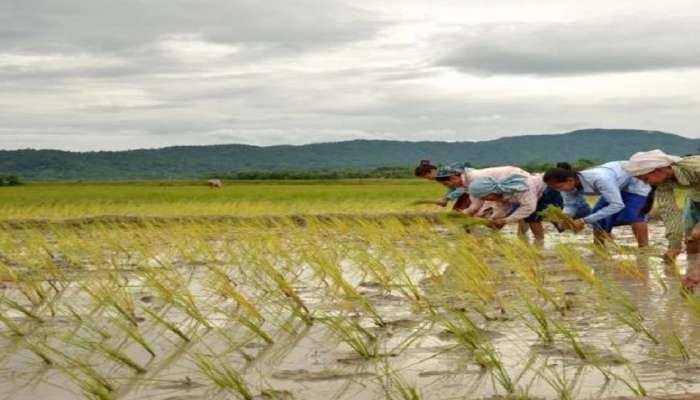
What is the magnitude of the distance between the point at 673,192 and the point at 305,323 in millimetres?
2272

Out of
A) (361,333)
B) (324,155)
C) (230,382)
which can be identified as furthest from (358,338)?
(324,155)

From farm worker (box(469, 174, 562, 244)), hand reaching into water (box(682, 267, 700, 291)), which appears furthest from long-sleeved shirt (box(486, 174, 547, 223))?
hand reaching into water (box(682, 267, 700, 291))

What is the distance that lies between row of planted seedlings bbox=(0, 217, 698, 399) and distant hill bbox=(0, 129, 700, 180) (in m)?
78.2

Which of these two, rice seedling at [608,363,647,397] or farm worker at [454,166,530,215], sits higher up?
farm worker at [454,166,530,215]

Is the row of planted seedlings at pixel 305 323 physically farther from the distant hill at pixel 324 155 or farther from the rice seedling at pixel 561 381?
the distant hill at pixel 324 155

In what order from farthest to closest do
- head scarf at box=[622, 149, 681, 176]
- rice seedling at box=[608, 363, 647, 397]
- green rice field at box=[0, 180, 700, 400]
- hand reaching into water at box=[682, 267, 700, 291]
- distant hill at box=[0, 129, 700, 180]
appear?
distant hill at box=[0, 129, 700, 180], head scarf at box=[622, 149, 681, 176], hand reaching into water at box=[682, 267, 700, 291], green rice field at box=[0, 180, 700, 400], rice seedling at box=[608, 363, 647, 397]

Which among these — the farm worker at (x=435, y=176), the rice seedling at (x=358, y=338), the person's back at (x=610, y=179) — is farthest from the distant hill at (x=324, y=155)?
the rice seedling at (x=358, y=338)

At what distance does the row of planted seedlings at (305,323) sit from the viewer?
9.17 feet

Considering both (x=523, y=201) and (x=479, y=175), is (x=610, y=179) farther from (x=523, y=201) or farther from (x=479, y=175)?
(x=479, y=175)

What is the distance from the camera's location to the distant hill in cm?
8506

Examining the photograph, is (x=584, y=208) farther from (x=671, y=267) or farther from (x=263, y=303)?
(x=263, y=303)

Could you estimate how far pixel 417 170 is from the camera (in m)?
6.29

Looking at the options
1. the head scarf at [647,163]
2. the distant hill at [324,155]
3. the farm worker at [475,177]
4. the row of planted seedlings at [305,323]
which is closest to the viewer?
the row of planted seedlings at [305,323]

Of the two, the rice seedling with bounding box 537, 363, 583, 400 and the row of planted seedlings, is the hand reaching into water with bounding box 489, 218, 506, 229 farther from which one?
the rice seedling with bounding box 537, 363, 583, 400
